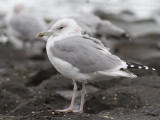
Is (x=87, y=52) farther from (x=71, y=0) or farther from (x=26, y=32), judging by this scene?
(x=71, y=0)

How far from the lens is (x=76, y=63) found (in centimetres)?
477

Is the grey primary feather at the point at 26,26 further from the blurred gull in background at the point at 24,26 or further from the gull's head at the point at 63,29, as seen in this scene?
the gull's head at the point at 63,29

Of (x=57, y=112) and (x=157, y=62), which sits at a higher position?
(x=157, y=62)

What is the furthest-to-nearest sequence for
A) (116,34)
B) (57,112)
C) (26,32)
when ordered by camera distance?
(26,32) < (116,34) < (57,112)

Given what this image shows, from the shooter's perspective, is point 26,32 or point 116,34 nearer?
point 116,34

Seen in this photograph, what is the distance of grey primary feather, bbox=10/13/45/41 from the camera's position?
1055 centimetres

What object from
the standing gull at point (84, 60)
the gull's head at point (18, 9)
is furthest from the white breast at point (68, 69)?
the gull's head at point (18, 9)

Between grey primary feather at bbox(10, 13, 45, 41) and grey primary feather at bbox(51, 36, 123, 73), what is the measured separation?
5.71 m

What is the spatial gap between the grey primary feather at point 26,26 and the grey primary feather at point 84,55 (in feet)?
18.7

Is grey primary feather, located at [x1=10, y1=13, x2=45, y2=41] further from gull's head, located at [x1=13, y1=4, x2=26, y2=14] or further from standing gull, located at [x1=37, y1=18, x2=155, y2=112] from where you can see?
standing gull, located at [x1=37, y1=18, x2=155, y2=112]

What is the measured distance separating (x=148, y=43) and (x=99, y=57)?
23.8ft

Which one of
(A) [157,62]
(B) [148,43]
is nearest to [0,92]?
(A) [157,62]

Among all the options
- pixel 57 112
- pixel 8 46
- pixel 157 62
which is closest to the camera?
pixel 57 112

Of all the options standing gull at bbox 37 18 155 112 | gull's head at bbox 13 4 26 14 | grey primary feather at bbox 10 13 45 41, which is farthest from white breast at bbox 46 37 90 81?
gull's head at bbox 13 4 26 14
